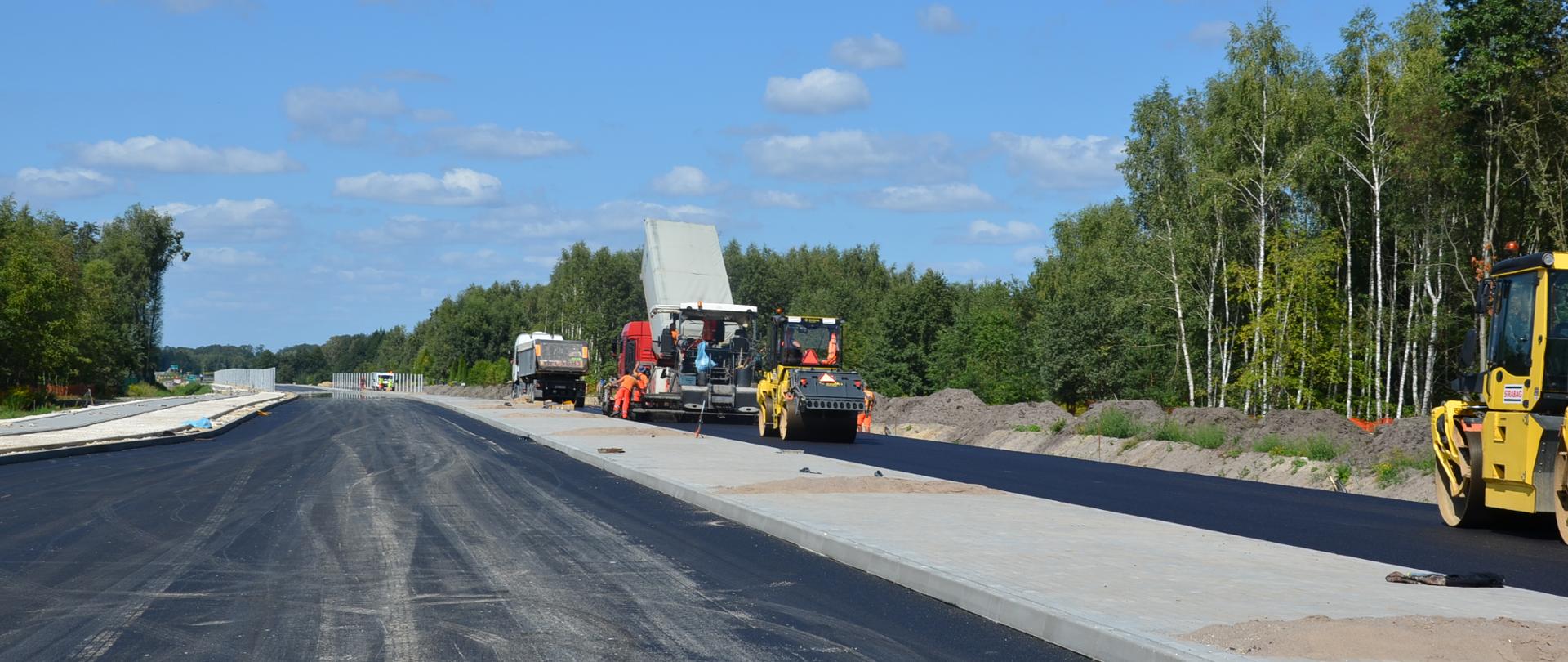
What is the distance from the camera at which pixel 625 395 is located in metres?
43.3

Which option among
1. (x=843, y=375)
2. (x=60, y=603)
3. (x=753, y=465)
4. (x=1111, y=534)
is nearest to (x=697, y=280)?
(x=843, y=375)

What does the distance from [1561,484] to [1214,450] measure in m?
13.7

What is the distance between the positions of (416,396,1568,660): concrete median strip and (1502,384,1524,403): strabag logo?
3338 mm

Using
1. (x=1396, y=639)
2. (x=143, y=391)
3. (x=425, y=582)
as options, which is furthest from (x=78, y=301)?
(x=1396, y=639)

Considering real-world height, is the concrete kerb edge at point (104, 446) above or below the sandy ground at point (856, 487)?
below

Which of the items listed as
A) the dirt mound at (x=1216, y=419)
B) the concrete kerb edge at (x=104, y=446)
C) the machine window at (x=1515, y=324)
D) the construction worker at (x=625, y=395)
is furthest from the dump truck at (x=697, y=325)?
the machine window at (x=1515, y=324)

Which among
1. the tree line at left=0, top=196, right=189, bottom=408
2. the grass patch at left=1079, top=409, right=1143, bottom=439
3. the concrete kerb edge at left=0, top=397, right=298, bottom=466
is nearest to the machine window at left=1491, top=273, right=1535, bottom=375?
the grass patch at left=1079, top=409, right=1143, bottom=439

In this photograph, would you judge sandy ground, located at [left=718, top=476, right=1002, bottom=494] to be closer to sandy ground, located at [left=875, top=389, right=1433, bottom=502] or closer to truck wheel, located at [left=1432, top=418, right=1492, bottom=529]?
truck wheel, located at [left=1432, top=418, right=1492, bottom=529]

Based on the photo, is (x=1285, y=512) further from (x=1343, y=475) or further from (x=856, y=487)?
(x=1343, y=475)

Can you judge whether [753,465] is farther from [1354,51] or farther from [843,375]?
[1354,51]

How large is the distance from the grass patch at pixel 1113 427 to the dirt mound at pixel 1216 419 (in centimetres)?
96

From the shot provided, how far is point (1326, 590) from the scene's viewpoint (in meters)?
8.56

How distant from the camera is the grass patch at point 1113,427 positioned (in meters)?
29.9

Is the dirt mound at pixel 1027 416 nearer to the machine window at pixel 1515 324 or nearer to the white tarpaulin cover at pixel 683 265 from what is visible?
the white tarpaulin cover at pixel 683 265
